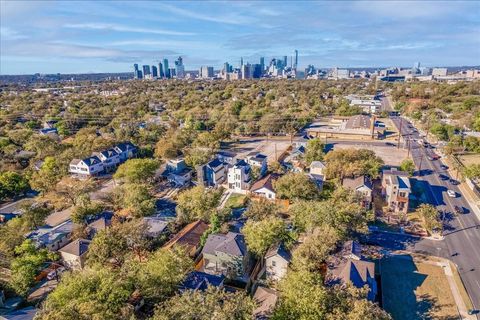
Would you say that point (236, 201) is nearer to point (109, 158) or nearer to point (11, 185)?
point (109, 158)

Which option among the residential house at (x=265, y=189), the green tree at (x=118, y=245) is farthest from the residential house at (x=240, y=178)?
the green tree at (x=118, y=245)

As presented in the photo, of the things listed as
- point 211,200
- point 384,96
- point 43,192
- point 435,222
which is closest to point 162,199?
point 211,200

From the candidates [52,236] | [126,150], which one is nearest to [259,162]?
[126,150]

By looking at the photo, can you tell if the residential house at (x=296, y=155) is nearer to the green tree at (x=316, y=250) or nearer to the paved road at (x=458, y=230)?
the paved road at (x=458, y=230)

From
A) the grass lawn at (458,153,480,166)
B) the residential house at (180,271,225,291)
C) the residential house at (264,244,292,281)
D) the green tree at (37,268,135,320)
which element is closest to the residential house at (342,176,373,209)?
the residential house at (264,244,292,281)

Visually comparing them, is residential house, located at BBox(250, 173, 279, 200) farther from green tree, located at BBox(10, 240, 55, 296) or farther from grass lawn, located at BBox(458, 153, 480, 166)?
grass lawn, located at BBox(458, 153, 480, 166)
